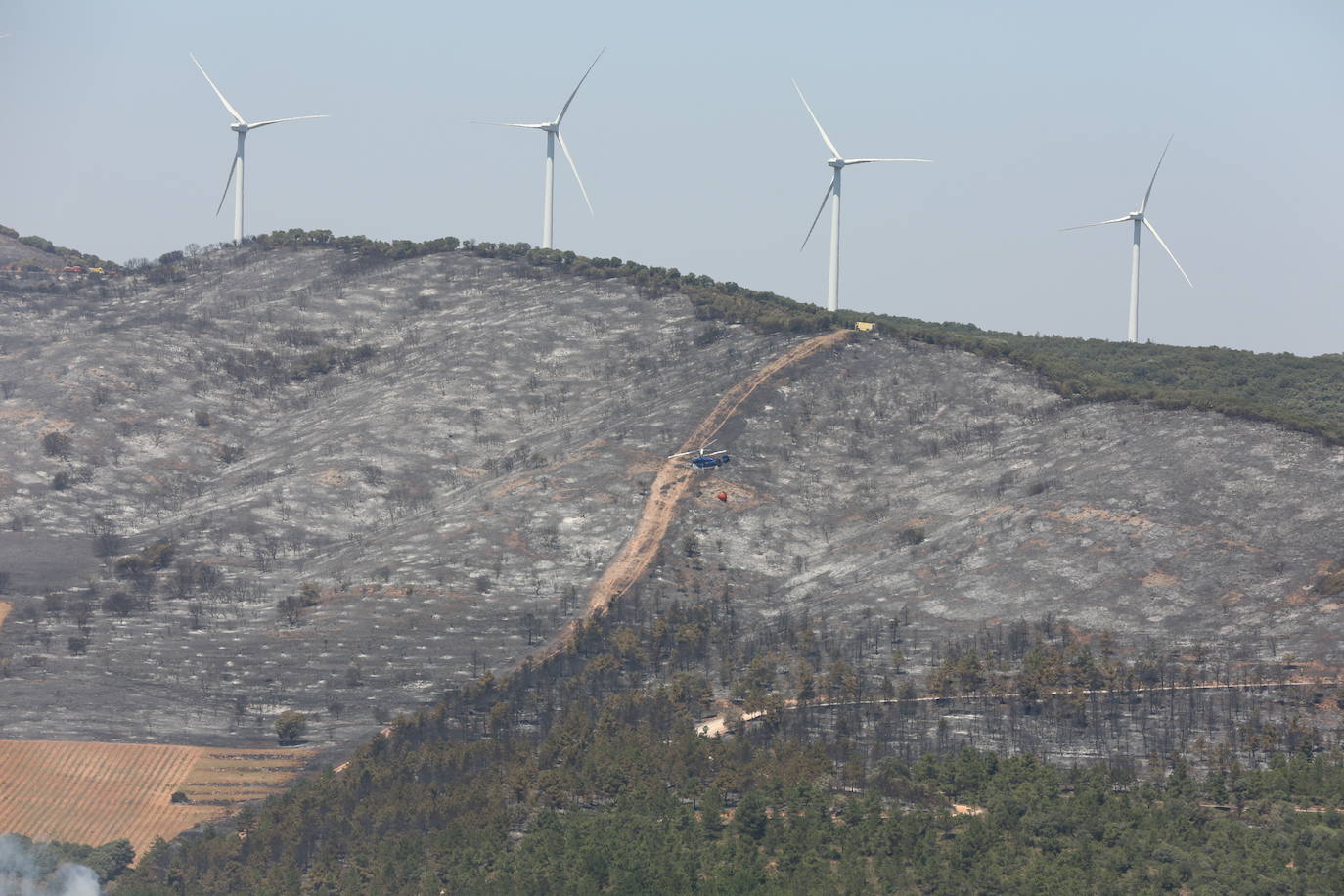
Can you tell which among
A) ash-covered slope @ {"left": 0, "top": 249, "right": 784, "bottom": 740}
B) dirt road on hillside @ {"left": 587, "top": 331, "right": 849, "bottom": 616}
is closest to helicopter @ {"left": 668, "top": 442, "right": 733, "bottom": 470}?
dirt road on hillside @ {"left": 587, "top": 331, "right": 849, "bottom": 616}

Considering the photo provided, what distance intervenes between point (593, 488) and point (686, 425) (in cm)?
1466

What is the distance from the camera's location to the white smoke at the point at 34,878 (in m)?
93.8

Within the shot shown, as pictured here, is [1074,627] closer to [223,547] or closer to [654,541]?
[654,541]

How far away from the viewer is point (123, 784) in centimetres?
11094

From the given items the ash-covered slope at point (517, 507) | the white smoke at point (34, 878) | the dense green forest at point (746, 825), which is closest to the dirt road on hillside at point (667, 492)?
the ash-covered slope at point (517, 507)

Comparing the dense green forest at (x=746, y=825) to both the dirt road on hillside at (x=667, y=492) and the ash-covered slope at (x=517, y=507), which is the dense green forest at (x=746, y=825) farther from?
the dirt road on hillside at (x=667, y=492)

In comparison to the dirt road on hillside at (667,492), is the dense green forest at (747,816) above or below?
below

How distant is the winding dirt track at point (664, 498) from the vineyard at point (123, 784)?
935 inches

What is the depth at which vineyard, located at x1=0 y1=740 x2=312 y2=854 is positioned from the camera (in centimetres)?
10588

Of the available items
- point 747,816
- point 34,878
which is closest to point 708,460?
point 747,816

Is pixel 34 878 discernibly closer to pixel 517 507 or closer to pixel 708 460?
pixel 517 507

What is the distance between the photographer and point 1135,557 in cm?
13038

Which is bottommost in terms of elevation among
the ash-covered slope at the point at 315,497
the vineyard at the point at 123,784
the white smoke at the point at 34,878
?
the white smoke at the point at 34,878

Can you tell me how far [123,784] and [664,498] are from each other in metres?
55.3
